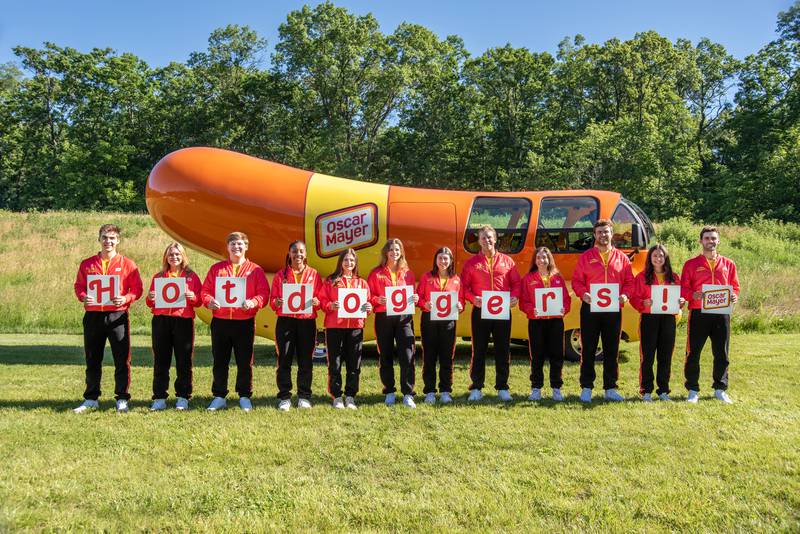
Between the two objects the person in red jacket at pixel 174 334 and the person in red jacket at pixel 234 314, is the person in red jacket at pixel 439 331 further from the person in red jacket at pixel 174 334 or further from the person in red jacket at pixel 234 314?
the person in red jacket at pixel 174 334

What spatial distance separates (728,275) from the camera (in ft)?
19.8

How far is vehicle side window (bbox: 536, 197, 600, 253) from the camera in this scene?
8367mm

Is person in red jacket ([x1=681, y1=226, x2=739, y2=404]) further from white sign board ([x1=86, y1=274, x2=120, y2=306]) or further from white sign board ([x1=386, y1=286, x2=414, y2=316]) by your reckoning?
white sign board ([x1=86, y1=274, x2=120, y2=306])

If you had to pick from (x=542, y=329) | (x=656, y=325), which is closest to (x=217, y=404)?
(x=542, y=329)

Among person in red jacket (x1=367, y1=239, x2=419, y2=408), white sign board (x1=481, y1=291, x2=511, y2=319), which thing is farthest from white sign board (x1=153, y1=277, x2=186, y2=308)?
white sign board (x1=481, y1=291, x2=511, y2=319)

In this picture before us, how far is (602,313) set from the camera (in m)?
6.09

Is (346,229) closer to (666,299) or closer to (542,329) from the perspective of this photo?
(542,329)

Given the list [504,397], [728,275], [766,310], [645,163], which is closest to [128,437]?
[504,397]

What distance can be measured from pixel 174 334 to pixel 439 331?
274 centimetres

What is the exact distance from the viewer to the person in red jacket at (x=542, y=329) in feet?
20.2

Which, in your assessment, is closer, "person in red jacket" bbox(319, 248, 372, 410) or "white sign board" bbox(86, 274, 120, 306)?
"white sign board" bbox(86, 274, 120, 306)

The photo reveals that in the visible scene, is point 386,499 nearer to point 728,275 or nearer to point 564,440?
point 564,440

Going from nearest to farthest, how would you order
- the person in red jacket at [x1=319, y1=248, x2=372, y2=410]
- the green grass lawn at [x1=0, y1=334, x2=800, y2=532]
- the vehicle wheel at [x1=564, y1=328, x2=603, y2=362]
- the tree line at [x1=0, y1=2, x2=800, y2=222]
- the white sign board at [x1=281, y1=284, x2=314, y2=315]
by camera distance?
the green grass lawn at [x1=0, y1=334, x2=800, y2=532] → the white sign board at [x1=281, y1=284, x2=314, y2=315] → the person in red jacket at [x1=319, y1=248, x2=372, y2=410] → the vehicle wheel at [x1=564, y1=328, x2=603, y2=362] → the tree line at [x1=0, y1=2, x2=800, y2=222]

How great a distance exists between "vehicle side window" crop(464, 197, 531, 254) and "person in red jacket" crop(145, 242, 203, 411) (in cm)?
421
